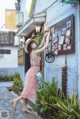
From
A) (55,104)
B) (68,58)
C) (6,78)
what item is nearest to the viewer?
(55,104)

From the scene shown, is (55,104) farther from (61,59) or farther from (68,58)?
(61,59)

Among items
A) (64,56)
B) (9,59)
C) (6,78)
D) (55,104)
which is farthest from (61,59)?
(9,59)

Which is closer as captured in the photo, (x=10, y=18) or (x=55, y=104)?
(x=55, y=104)

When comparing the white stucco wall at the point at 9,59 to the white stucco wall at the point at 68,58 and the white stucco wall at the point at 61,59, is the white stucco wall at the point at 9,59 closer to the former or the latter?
the white stucco wall at the point at 61,59

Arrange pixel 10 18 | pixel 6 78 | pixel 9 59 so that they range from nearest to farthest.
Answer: pixel 10 18
pixel 6 78
pixel 9 59

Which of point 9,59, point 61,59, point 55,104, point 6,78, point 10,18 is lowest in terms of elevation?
point 6,78

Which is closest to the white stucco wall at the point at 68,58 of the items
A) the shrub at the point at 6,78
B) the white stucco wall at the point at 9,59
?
the shrub at the point at 6,78

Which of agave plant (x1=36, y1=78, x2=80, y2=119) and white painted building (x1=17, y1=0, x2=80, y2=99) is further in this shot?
white painted building (x1=17, y1=0, x2=80, y2=99)

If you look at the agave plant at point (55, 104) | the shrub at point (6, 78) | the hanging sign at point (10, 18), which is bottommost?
the shrub at point (6, 78)

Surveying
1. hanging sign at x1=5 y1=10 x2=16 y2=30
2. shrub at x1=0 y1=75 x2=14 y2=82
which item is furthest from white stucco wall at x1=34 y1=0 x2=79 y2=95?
shrub at x1=0 y1=75 x2=14 y2=82

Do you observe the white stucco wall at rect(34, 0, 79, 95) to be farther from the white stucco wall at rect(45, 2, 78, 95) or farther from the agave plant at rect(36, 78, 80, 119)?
the agave plant at rect(36, 78, 80, 119)

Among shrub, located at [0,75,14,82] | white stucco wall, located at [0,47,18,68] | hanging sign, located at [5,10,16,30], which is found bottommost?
shrub, located at [0,75,14,82]

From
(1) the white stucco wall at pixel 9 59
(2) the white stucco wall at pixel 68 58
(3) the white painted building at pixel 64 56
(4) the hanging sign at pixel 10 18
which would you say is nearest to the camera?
(3) the white painted building at pixel 64 56

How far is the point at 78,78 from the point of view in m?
8.45
